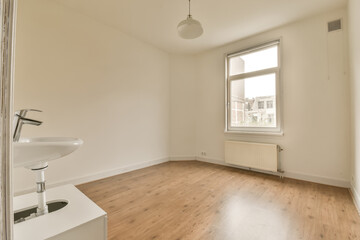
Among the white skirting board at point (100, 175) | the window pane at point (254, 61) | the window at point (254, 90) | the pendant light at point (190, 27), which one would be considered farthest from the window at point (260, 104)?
the white skirting board at point (100, 175)

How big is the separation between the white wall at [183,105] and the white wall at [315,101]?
1.70 m

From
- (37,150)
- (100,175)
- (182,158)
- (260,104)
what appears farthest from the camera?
(182,158)

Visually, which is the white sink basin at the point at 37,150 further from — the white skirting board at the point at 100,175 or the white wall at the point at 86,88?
the white skirting board at the point at 100,175

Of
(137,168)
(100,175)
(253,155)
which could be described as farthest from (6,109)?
(253,155)

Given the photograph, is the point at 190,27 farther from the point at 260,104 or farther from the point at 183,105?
the point at 183,105

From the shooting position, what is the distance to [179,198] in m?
2.36

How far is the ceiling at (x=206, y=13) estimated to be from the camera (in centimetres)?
265

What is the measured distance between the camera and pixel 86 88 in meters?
2.98

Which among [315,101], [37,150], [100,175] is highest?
[315,101]

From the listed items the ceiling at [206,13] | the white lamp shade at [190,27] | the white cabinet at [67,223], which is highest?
the ceiling at [206,13]

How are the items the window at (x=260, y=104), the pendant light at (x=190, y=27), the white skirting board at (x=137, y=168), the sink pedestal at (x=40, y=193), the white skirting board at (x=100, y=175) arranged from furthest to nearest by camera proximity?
the window at (x=260, y=104), the white skirting board at (x=137, y=168), the white skirting board at (x=100, y=175), the pendant light at (x=190, y=27), the sink pedestal at (x=40, y=193)

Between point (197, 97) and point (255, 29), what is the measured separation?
2.04 m

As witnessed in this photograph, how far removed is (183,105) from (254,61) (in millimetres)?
2048

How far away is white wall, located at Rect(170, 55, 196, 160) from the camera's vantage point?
4.59 m
